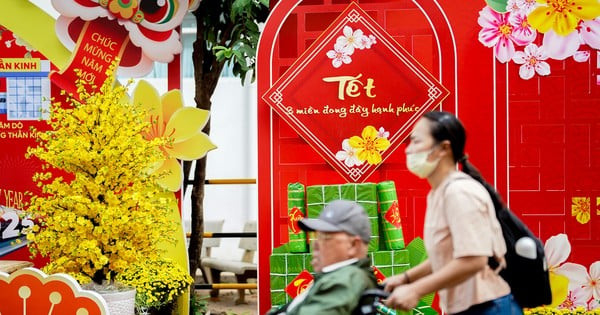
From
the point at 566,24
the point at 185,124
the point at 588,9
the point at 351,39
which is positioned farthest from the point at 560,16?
the point at 185,124

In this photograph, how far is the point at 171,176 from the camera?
19.3 ft

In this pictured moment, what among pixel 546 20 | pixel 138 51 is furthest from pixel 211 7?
pixel 546 20

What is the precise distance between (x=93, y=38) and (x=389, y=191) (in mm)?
2415

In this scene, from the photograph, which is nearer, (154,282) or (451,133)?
(451,133)

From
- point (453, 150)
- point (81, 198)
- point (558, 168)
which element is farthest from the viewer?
point (558, 168)

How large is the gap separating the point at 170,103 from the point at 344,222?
3.31 m

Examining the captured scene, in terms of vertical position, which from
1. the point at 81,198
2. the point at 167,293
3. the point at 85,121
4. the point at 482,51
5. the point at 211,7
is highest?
the point at 211,7

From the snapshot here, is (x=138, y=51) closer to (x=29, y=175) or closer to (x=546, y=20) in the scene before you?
(x=29, y=175)

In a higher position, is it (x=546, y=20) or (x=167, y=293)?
(x=546, y=20)

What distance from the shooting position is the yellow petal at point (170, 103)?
19.3 feet

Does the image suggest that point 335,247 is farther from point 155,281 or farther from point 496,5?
point 496,5

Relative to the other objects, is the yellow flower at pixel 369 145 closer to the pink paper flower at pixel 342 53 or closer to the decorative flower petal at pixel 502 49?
the pink paper flower at pixel 342 53

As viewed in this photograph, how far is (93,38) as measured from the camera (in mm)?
5879

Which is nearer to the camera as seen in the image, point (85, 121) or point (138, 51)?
point (85, 121)
